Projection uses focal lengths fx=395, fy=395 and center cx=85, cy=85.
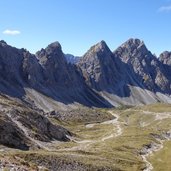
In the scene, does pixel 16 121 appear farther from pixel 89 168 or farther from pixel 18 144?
pixel 89 168

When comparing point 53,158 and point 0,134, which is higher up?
point 0,134

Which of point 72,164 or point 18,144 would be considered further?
point 18,144

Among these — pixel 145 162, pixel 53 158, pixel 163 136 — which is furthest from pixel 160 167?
pixel 163 136

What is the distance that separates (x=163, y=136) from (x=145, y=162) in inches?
3144

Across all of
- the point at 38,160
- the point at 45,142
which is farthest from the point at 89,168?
the point at 45,142

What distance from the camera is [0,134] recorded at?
326 feet

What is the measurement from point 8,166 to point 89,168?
49.7 m

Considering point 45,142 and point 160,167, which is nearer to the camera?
point 160,167

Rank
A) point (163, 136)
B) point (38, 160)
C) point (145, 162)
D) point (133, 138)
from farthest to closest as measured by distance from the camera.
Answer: point (163, 136) → point (133, 138) → point (145, 162) → point (38, 160)

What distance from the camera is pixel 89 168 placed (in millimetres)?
87000

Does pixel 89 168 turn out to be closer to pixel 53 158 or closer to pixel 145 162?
pixel 53 158

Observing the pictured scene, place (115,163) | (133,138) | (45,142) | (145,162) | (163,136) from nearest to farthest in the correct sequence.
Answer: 1. (115,163)
2. (145,162)
3. (45,142)
4. (133,138)
5. (163,136)

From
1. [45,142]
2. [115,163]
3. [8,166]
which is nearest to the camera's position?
[8,166]

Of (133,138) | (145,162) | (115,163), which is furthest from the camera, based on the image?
(133,138)
